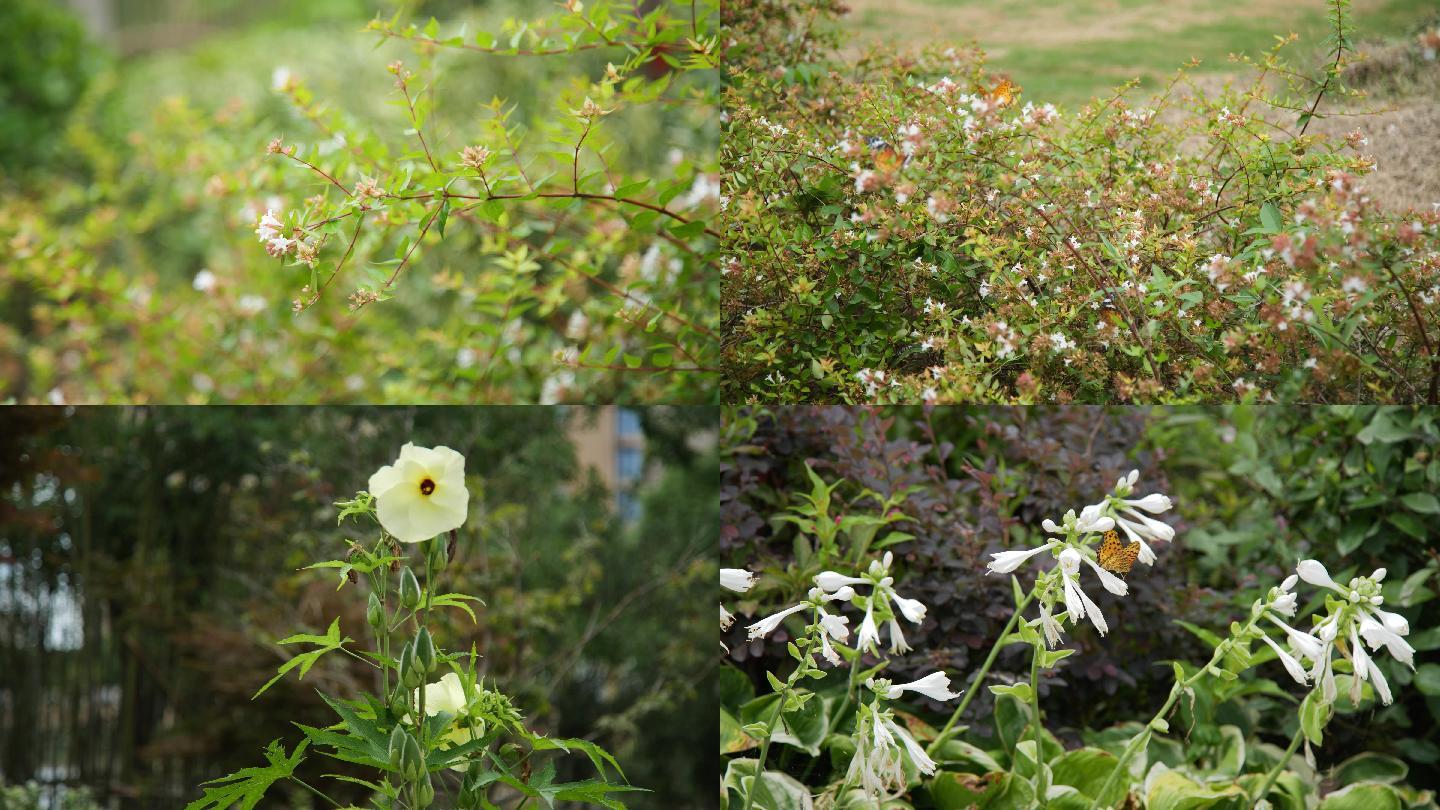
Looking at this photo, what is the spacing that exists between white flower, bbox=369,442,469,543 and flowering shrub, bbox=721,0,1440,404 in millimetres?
962

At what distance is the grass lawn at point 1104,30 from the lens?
202cm

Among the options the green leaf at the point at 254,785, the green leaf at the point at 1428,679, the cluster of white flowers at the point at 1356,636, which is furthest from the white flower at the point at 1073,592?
the green leaf at the point at 1428,679

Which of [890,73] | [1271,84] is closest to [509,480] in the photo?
[890,73]

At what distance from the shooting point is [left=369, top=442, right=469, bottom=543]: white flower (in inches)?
46.2

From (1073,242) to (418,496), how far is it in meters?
1.29

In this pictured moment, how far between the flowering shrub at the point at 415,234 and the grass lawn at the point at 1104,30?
412 mm

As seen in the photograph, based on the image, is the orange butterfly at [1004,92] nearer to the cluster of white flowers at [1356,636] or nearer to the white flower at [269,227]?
the cluster of white flowers at [1356,636]

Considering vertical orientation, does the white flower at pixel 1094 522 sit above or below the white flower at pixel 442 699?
above

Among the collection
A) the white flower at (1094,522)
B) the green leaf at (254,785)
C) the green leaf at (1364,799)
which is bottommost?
the green leaf at (1364,799)

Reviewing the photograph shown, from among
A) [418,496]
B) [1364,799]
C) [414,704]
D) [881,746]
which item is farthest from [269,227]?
[1364,799]

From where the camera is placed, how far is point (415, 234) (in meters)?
2.76

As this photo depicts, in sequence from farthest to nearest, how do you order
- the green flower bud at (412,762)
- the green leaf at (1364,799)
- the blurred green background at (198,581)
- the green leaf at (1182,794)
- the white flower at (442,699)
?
the blurred green background at (198,581) < the green leaf at (1364,799) < the green leaf at (1182,794) < the white flower at (442,699) < the green flower bud at (412,762)

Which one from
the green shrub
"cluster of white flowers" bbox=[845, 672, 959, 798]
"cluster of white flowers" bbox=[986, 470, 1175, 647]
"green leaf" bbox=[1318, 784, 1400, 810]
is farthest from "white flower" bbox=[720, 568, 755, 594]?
the green shrub

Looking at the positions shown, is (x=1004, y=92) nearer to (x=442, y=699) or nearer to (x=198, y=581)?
(x=442, y=699)
